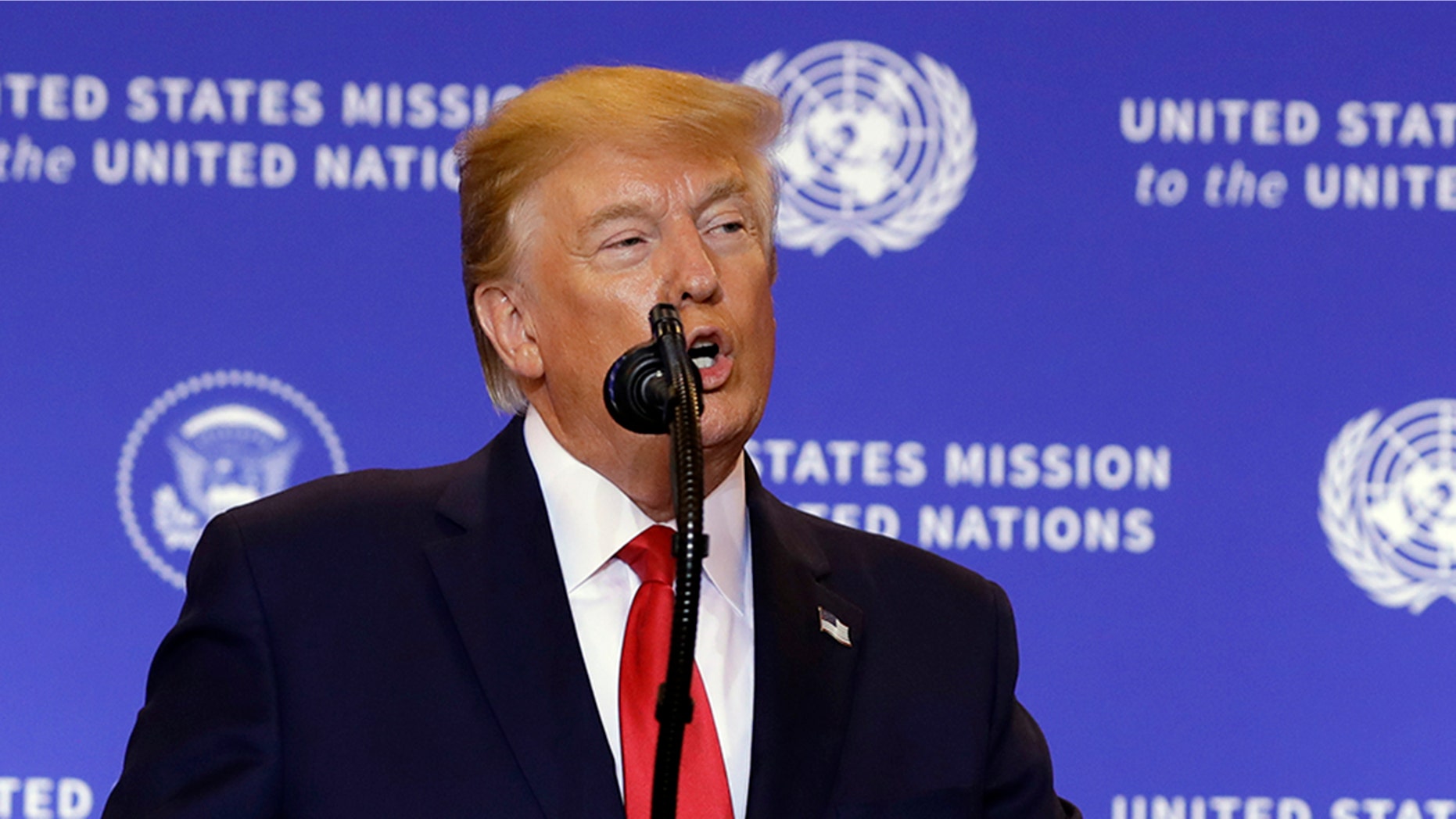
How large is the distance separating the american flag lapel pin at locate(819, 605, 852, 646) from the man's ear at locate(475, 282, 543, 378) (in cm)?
40

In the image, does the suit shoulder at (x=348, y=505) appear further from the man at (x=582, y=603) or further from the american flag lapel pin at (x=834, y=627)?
the american flag lapel pin at (x=834, y=627)

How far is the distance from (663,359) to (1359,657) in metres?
1.99

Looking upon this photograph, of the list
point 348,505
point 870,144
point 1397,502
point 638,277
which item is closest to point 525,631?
point 348,505

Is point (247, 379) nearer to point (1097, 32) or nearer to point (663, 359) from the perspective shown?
point (1097, 32)

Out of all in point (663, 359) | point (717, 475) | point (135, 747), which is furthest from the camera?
point (717, 475)

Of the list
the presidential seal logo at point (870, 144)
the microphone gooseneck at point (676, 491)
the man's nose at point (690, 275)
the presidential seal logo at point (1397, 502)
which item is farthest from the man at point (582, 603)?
the presidential seal logo at point (1397, 502)

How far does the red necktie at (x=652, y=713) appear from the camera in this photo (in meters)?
1.64

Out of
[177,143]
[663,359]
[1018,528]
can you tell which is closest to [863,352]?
[1018,528]

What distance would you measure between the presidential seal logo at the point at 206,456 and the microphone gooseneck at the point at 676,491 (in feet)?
5.45

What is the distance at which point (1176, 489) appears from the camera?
2914mm

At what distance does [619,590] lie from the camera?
5.85 feet

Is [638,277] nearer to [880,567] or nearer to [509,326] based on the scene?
[509,326]

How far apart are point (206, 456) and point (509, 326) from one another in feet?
3.80

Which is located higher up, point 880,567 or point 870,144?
point 870,144
